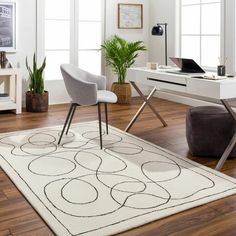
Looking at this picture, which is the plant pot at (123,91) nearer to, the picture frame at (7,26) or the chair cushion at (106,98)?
the picture frame at (7,26)

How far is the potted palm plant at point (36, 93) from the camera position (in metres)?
5.17

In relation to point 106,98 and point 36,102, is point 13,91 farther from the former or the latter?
point 106,98

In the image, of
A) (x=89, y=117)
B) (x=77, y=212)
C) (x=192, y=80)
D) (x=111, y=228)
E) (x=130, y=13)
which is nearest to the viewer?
(x=111, y=228)

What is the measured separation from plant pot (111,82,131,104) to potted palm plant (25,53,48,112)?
1169 mm

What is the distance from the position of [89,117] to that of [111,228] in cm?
292

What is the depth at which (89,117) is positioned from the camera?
4859 millimetres

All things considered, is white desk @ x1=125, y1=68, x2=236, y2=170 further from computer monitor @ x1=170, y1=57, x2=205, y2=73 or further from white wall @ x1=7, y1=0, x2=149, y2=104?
white wall @ x1=7, y1=0, x2=149, y2=104

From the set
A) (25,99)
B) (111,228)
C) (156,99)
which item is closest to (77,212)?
(111,228)

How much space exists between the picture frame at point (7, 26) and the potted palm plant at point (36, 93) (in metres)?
0.42

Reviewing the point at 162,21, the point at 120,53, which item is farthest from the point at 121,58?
the point at 162,21

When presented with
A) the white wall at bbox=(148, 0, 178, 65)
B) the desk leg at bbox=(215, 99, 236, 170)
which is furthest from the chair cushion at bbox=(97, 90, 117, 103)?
the white wall at bbox=(148, 0, 178, 65)

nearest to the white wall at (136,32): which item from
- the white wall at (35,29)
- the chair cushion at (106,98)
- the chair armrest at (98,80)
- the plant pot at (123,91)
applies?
the white wall at (35,29)

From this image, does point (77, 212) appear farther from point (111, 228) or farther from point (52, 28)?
point (52, 28)

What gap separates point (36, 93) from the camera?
521 centimetres
